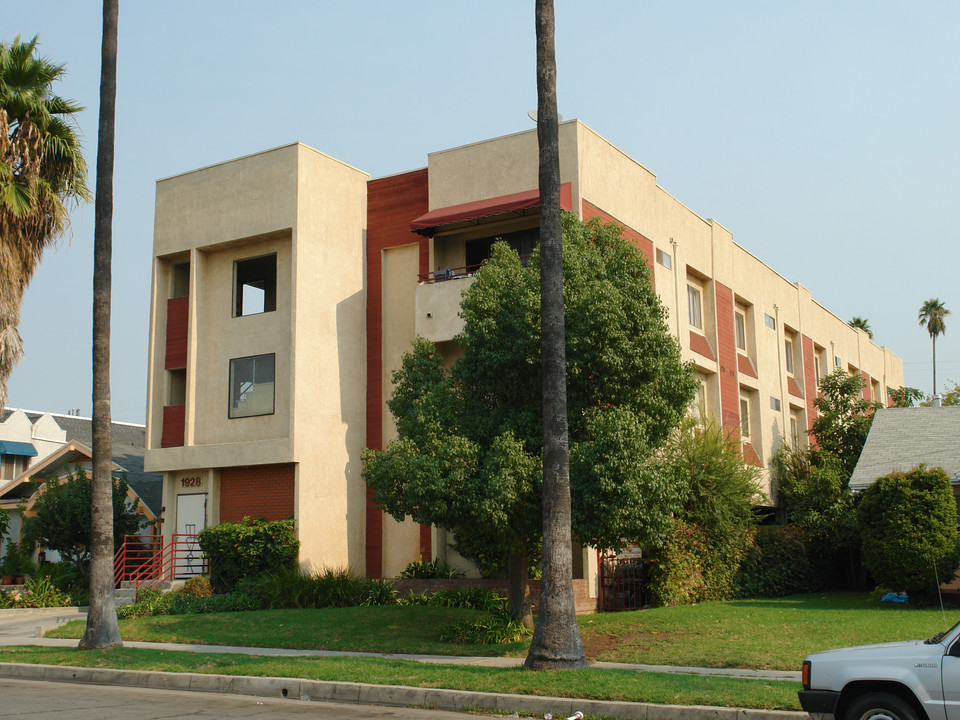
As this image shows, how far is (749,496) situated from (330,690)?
17245 millimetres

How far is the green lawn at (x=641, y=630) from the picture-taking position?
618 inches

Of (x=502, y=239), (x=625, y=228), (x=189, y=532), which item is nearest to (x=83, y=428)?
(x=189, y=532)

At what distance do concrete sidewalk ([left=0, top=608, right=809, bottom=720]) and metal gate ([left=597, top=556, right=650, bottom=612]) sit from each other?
8418mm

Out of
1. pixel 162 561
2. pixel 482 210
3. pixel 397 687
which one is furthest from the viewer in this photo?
pixel 162 561

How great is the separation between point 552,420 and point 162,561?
1637 centimetres

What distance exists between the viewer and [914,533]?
71.3 ft

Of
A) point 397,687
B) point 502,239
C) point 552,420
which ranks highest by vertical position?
point 502,239

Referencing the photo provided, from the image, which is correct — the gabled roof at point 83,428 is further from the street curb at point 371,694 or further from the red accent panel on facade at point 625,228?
the street curb at point 371,694

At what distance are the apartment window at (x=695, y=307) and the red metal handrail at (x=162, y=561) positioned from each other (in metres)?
16.2

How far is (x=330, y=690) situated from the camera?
41.8 ft

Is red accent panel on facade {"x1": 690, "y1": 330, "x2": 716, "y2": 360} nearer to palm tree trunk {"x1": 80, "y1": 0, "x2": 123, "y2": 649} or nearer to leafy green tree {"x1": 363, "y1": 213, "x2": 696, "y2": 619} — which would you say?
leafy green tree {"x1": 363, "y1": 213, "x2": 696, "y2": 619}

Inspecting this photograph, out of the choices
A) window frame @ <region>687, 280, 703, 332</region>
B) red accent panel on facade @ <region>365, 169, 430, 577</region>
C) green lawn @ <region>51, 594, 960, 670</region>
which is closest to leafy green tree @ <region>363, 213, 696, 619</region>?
green lawn @ <region>51, 594, 960, 670</region>

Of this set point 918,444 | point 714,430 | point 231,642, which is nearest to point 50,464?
point 231,642

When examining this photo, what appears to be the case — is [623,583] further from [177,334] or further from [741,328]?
[177,334]
